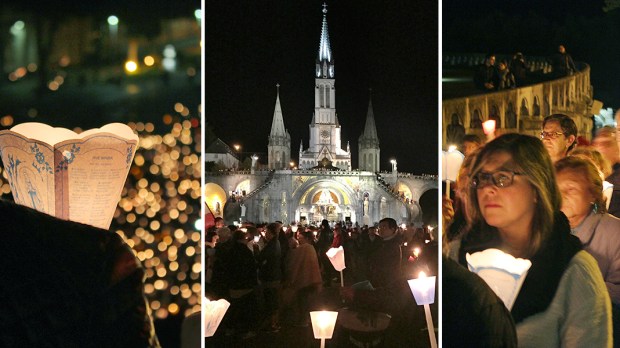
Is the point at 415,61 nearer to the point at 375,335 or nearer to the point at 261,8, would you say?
the point at 261,8

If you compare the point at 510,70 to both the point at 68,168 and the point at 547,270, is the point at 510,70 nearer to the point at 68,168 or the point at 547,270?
the point at 547,270

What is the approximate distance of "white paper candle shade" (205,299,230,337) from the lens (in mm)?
2537

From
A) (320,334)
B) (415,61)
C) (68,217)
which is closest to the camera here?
(68,217)

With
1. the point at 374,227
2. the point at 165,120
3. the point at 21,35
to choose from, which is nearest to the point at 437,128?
the point at 374,227

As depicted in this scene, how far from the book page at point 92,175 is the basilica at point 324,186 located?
1.40 feet

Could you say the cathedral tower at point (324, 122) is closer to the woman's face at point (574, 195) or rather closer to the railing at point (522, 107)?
the railing at point (522, 107)

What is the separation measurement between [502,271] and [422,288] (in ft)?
1.30

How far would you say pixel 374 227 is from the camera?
2.66 meters

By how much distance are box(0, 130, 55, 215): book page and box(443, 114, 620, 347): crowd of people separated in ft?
6.27

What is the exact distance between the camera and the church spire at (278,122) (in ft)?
8.73

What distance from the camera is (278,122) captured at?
267 centimetres

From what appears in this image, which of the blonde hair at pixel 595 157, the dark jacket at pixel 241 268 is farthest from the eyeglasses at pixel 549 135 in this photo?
the dark jacket at pixel 241 268

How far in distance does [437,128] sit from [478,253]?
0.66 metres

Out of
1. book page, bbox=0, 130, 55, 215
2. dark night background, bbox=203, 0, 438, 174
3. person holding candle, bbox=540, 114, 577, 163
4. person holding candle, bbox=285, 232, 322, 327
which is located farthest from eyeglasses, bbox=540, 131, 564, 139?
book page, bbox=0, 130, 55, 215
